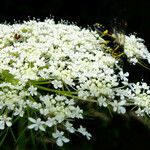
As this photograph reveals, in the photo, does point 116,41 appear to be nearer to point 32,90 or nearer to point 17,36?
point 17,36

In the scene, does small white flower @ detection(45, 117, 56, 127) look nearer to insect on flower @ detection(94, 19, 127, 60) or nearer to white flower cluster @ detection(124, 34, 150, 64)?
insect on flower @ detection(94, 19, 127, 60)

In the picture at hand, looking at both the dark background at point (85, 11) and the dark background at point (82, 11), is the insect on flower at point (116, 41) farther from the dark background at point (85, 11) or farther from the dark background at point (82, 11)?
the dark background at point (82, 11)

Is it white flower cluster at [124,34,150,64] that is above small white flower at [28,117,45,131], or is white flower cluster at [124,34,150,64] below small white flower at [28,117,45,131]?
above

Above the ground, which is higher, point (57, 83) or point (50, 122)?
point (57, 83)

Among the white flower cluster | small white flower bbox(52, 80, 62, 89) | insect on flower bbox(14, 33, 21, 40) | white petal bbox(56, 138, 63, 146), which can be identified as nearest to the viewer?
white petal bbox(56, 138, 63, 146)

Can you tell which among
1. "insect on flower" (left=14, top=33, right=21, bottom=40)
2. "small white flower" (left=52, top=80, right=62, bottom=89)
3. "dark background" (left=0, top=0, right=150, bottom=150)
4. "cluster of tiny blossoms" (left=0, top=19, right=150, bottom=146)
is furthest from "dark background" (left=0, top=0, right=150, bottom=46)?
"small white flower" (left=52, top=80, right=62, bottom=89)

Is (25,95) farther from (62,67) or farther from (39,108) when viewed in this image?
(62,67)

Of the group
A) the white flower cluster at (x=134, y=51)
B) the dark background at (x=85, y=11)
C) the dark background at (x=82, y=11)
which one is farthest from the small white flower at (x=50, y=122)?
the dark background at (x=82, y=11)

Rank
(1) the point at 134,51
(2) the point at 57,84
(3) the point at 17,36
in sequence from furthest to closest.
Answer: (1) the point at 134,51
(3) the point at 17,36
(2) the point at 57,84

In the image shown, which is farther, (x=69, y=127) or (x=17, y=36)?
(x=17, y=36)

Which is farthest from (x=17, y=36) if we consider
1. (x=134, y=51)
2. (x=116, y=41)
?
(x=134, y=51)
